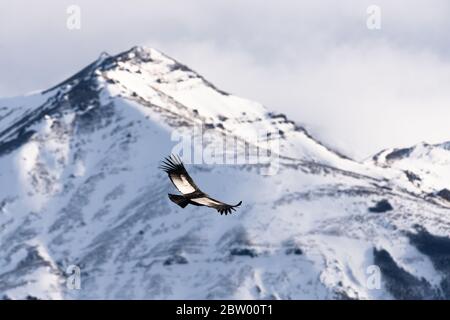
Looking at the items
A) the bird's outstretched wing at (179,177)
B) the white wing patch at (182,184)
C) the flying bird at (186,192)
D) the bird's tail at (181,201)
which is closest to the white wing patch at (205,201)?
the flying bird at (186,192)

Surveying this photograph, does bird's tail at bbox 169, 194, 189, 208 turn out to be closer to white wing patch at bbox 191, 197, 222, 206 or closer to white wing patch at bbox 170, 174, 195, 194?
white wing patch at bbox 191, 197, 222, 206

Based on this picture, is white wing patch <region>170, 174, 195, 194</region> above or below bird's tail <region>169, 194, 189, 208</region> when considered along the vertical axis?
above

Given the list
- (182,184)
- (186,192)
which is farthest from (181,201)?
(182,184)

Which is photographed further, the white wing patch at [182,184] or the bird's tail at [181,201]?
the white wing patch at [182,184]

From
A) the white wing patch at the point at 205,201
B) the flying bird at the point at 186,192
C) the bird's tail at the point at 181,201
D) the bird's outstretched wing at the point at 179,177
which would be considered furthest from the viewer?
the bird's outstretched wing at the point at 179,177

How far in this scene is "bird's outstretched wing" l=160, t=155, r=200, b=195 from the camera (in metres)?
101

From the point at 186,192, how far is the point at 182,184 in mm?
594

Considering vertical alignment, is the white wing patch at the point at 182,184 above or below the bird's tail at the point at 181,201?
above

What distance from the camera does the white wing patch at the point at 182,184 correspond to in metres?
101

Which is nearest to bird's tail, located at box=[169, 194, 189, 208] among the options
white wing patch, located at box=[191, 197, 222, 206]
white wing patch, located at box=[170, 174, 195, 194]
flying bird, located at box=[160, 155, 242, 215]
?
flying bird, located at box=[160, 155, 242, 215]

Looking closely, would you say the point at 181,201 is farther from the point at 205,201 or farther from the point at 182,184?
the point at 182,184

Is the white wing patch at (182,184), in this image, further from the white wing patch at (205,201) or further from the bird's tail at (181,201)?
the white wing patch at (205,201)

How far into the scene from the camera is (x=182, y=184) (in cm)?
10156
